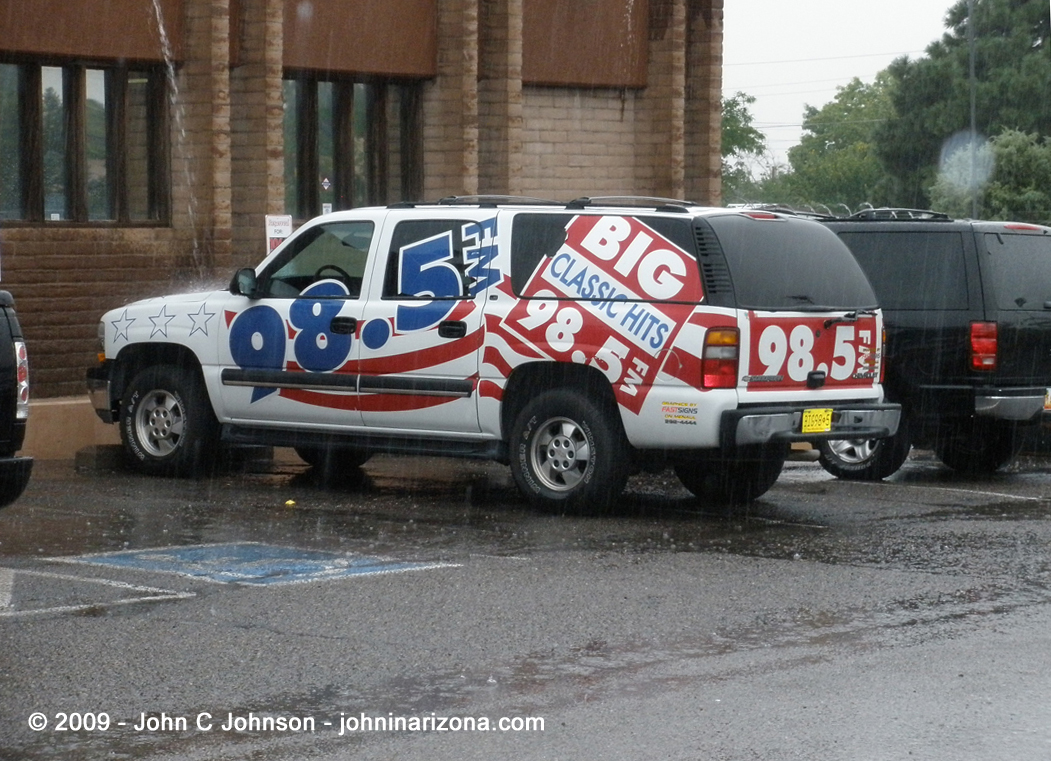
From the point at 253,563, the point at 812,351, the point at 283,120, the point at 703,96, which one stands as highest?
the point at 703,96

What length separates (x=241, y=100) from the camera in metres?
20.1

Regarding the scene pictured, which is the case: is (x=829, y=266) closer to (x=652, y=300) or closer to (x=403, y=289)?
(x=652, y=300)

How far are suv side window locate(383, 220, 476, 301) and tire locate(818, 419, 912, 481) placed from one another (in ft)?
11.2

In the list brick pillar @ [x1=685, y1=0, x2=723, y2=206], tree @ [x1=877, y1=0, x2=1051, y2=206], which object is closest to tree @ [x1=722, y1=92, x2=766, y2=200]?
tree @ [x1=877, y1=0, x2=1051, y2=206]

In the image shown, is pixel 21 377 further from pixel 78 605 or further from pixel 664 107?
pixel 664 107

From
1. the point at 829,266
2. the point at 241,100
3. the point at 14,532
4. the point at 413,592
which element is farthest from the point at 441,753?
the point at 241,100

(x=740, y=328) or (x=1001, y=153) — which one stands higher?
(x=1001, y=153)

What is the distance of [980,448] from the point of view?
1496cm

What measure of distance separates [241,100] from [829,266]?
9.70 metres

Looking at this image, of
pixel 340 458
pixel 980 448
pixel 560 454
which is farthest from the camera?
pixel 980 448

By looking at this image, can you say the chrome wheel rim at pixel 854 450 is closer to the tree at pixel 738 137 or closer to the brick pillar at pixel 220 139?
the brick pillar at pixel 220 139

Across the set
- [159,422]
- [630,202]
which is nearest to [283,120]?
[159,422]

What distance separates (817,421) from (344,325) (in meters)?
3.36

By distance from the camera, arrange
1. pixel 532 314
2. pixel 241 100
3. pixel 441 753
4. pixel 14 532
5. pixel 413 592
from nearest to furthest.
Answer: pixel 441 753 → pixel 413 592 → pixel 14 532 → pixel 532 314 → pixel 241 100
